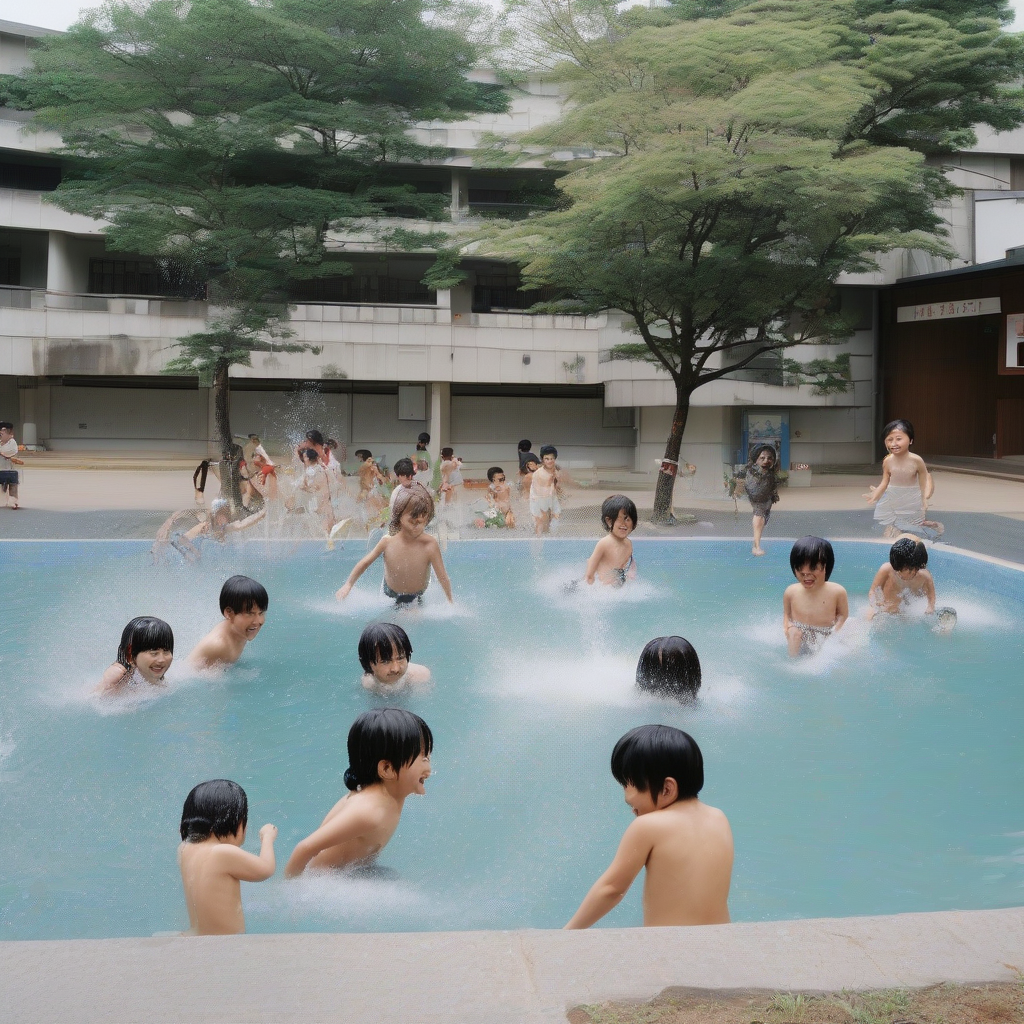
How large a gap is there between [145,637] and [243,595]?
28.9 inches

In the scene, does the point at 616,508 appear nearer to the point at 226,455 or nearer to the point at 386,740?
the point at 386,740

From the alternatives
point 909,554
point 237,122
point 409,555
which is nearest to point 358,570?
point 409,555

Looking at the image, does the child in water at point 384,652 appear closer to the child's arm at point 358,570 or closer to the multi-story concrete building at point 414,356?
the child's arm at point 358,570

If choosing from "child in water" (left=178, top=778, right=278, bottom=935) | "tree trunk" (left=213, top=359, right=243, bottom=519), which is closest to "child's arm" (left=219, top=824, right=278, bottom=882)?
"child in water" (left=178, top=778, right=278, bottom=935)

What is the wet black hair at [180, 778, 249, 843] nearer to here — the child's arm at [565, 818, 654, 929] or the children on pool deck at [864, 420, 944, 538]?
the child's arm at [565, 818, 654, 929]

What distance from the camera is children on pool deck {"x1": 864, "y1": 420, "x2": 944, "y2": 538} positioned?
35.0ft

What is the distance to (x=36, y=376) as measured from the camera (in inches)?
1112

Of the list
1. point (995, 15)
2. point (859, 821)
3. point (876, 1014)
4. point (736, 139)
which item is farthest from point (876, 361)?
point (876, 1014)

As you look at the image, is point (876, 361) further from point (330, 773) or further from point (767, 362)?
point (330, 773)

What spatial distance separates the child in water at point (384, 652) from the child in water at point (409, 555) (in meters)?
1.81

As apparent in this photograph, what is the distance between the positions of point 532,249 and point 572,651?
874cm

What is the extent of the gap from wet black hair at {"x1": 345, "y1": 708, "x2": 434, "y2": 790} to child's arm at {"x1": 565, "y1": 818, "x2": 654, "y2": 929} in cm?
90

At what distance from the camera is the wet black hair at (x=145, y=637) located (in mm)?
6215

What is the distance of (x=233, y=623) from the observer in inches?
276
